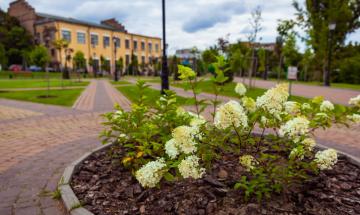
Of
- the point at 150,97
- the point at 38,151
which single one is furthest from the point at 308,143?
the point at 150,97

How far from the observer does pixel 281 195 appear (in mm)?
2244

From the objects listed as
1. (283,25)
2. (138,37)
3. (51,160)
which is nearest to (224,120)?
(51,160)

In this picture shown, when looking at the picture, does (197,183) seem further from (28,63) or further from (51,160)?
(28,63)

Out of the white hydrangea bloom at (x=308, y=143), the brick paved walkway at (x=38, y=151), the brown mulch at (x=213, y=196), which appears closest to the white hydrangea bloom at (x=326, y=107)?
the white hydrangea bloom at (x=308, y=143)

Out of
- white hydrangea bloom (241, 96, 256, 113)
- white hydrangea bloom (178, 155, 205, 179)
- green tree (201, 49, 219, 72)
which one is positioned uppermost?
green tree (201, 49, 219, 72)

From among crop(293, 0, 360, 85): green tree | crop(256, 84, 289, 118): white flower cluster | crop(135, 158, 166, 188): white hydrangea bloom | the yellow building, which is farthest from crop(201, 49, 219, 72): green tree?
the yellow building

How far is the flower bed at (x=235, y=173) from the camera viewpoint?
1.95 m

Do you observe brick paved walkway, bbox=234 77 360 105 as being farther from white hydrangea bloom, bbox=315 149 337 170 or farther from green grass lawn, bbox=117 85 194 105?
white hydrangea bloom, bbox=315 149 337 170

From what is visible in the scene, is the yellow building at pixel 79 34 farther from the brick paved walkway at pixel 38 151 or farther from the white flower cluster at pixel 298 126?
the white flower cluster at pixel 298 126

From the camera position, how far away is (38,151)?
411cm

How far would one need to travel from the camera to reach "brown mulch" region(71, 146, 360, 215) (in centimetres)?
213

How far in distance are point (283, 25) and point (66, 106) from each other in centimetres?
1561

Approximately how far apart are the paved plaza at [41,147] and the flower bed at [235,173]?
1.35 ft

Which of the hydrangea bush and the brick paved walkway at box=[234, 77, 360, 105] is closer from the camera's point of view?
the hydrangea bush
